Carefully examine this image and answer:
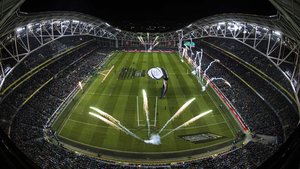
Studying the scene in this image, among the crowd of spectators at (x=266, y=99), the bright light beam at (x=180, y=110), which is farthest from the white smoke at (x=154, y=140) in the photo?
the crowd of spectators at (x=266, y=99)

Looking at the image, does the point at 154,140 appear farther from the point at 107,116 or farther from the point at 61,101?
the point at 61,101

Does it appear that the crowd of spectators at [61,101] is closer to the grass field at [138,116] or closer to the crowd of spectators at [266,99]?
the crowd of spectators at [266,99]

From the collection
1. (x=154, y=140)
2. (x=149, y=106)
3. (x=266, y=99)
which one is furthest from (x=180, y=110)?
(x=266, y=99)

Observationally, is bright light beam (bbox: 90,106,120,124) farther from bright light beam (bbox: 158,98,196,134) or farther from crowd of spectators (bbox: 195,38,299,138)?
crowd of spectators (bbox: 195,38,299,138)

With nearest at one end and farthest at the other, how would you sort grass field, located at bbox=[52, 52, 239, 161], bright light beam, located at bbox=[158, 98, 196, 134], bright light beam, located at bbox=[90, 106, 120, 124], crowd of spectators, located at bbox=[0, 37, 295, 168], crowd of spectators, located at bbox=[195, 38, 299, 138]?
1. crowd of spectators, located at bbox=[0, 37, 295, 168]
2. grass field, located at bbox=[52, 52, 239, 161]
3. crowd of spectators, located at bbox=[195, 38, 299, 138]
4. bright light beam, located at bbox=[158, 98, 196, 134]
5. bright light beam, located at bbox=[90, 106, 120, 124]

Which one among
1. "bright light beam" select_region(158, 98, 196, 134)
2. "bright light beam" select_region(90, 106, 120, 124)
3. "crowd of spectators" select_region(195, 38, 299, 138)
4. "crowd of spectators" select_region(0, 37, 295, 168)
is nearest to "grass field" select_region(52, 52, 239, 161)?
"bright light beam" select_region(158, 98, 196, 134)

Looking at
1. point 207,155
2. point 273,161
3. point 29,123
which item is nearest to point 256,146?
point 207,155
